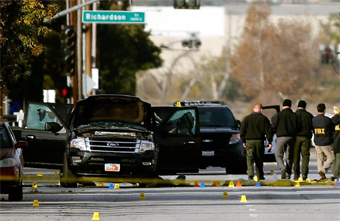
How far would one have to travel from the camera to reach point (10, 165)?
18875 millimetres

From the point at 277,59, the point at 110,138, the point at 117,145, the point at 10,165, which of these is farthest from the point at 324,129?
the point at 277,59

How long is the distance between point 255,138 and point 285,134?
1.02 metres

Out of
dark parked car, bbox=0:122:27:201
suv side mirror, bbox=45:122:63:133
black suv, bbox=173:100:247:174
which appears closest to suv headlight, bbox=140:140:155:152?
suv side mirror, bbox=45:122:63:133

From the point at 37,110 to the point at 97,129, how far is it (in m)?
3.11

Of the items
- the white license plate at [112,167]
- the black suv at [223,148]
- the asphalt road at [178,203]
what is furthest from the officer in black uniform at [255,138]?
the white license plate at [112,167]

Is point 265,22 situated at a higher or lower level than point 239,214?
higher

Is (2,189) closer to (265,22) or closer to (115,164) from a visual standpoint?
(115,164)

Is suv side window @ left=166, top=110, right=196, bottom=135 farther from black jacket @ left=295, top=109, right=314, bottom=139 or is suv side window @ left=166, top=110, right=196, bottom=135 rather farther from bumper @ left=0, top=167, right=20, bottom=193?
bumper @ left=0, top=167, right=20, bottom=193

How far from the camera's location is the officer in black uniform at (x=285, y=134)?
25750 mm

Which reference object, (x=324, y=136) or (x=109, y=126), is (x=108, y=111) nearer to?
(x=109, y=126)

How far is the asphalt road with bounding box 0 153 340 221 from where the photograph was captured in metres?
16.6

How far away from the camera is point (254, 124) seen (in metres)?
25.2

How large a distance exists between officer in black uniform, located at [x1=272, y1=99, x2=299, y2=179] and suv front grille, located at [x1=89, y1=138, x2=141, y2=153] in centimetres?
506

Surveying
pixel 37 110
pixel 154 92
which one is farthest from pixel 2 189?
pixel 154 92
